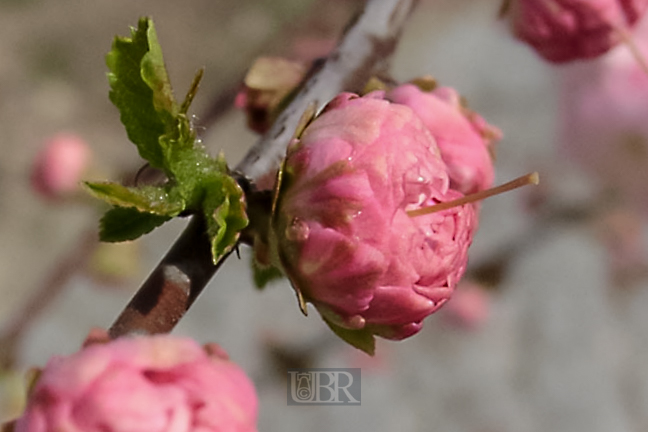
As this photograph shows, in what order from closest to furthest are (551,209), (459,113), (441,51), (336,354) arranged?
1. (459,113)
2. (336,354)
3. (551,209)
4. (441,51)

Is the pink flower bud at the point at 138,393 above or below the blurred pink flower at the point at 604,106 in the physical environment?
above

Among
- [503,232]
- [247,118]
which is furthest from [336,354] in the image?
[247,118]

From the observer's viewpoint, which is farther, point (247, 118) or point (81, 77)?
point (81, 77)

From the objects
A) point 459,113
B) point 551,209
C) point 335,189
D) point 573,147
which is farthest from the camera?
point 551,209

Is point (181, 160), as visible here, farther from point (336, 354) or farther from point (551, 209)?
point (551, 209)

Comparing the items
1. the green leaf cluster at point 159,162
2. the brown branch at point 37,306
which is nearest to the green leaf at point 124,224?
the green leaf cluster at point 159,162

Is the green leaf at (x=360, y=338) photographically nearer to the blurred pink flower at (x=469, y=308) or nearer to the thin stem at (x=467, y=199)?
the thin stem at (x=467, y=199)
